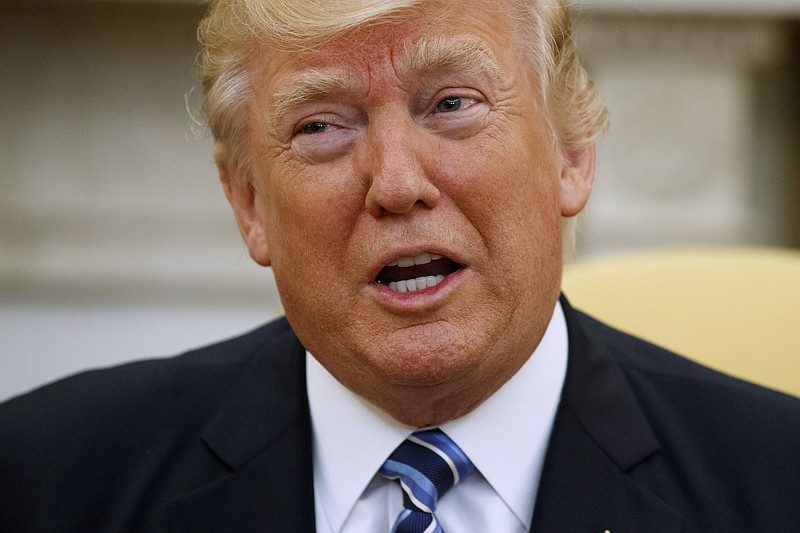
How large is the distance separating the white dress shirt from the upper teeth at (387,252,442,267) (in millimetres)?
273

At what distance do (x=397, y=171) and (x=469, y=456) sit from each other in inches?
18.0

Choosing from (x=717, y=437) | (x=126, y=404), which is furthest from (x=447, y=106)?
(x=126, y=404)

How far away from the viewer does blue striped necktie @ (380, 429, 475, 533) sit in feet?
5.08

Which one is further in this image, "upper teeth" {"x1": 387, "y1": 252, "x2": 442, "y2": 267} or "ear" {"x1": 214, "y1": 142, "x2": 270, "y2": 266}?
"ear" {"x1": 214, "y1": 142, "x2": 270, "y2": 266}

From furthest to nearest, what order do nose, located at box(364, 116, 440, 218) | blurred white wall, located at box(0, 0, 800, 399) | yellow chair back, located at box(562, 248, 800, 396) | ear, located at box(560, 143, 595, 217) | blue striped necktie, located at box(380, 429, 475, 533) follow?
1. blurred white wall, located at box(0, 0, 800, 399)
2. yellow chair back, located at box(562, 248, 800, 396)
3. ear, located at box(560, 143, 595, 217)
4. blue striped necktie, located at box(380, 429, 475, 533)
5. nose, located at box(364, 116, 440, 218)

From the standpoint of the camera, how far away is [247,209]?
1764mm

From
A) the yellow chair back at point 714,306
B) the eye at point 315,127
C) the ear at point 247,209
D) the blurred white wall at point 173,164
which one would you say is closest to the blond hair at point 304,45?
the ear at point 247,209

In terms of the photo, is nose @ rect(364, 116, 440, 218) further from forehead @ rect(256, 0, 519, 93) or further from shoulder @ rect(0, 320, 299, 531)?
shoulder @ rect(0, 320, 299, 531)

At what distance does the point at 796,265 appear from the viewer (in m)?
2.13

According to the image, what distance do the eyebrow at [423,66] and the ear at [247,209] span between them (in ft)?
0.76

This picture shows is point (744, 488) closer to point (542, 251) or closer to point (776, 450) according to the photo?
point (776, 450)

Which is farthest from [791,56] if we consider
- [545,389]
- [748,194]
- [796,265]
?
[545,389]

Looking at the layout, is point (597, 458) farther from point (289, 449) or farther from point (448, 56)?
point (448, 56)

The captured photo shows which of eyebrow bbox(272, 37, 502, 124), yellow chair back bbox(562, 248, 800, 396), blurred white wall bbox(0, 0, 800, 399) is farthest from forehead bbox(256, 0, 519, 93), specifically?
blurred white wall bbox(0, 0, 800, 399)
